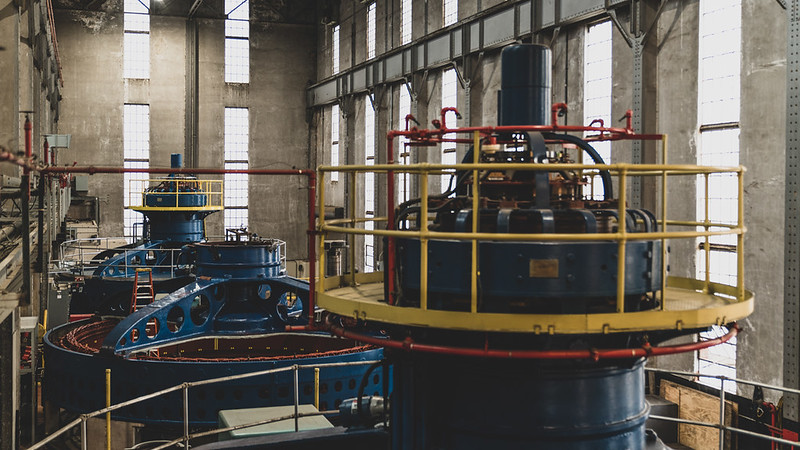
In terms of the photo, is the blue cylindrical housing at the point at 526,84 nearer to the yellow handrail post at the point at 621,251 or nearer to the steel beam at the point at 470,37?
the yellow handrail post at the point at 621,251

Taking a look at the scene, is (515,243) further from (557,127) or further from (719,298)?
(719,298)

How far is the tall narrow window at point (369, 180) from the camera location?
28400 millimetres

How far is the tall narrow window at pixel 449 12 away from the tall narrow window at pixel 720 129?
9.77m

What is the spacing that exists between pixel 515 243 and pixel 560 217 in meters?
0.45

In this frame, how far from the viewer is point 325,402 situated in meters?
12.0

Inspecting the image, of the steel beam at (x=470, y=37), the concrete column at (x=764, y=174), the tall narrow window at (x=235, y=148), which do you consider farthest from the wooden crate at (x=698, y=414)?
the tall narrow window at (x=235, y=148)

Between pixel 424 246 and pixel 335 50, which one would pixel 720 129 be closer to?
pixel 424 246

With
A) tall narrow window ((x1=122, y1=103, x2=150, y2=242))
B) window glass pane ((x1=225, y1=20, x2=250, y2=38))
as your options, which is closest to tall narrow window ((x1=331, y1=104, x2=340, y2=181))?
window glass pane ((x1=225, y1=20, x2=250, y2=38))

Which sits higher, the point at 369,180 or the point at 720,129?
the point at 720,129

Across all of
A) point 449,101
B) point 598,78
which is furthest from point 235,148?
point 598,78

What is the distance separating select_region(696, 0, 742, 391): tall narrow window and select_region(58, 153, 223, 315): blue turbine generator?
38.0 ft

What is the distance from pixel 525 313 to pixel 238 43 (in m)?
31.8

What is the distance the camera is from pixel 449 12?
2253 cm

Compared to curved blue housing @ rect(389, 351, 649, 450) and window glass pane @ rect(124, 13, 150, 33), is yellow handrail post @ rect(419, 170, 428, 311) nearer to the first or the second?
curved blue housing @ rect(389, 351, 649, 450)
